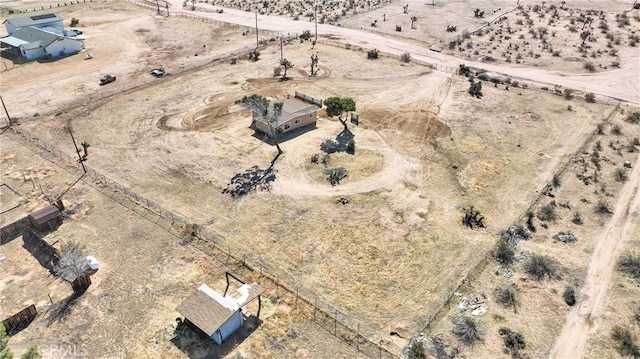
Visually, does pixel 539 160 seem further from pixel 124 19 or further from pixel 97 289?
pixel 124 19

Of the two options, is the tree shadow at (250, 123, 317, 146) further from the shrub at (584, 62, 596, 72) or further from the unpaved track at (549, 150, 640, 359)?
the shrub at (584, 62, 596, 72)

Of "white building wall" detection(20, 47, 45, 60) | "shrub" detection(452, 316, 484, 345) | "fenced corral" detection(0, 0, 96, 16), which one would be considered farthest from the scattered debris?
"fenced corral" detection(0, 0, 96, 16)

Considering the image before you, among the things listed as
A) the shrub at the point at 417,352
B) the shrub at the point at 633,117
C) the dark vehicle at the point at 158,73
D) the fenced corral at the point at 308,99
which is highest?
the fenced corral at the point at 308,99

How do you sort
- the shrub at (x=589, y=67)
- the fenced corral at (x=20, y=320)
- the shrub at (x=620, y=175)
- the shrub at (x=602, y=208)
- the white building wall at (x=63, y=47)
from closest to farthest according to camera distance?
the fenced corral at (x=20, y=320) → the shrub at (x=602, y=208) → the shrub at (x=620, y=175) → the shrub at (x=589, y=67) → the white building wall at (x=63, y=47)

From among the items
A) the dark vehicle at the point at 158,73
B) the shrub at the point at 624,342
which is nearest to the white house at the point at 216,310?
the shrub at the point at 624,342

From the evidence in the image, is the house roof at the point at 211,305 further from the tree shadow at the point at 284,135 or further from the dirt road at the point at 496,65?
the dirt road at the point at 496,65

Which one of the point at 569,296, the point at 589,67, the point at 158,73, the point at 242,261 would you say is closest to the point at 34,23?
the point at 158,73

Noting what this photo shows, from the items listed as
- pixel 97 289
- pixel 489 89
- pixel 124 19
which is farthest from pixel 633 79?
pixel 124 19
